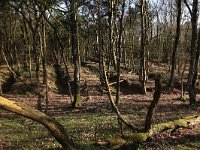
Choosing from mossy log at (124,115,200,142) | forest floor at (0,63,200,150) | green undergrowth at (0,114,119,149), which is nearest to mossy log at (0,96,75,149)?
green undergrowth at (0,114,119,149)

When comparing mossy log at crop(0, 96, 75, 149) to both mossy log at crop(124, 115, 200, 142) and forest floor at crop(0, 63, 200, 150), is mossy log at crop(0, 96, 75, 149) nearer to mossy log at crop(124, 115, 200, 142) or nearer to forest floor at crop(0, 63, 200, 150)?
forest floor at crop(0, 63, 200, 150)

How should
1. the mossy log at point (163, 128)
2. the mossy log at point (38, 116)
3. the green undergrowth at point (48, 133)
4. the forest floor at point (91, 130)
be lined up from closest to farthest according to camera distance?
1. the mossy log at point (38, 116)
2. the mossy log at point (163, 128)
3. the green undergrowth at point (48, 133)
4. the forest floor at point (91, 130)

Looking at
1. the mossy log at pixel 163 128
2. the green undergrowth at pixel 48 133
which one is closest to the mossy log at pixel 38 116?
the green undergrowth at pixel 48 133

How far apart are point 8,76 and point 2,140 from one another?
1470 inches

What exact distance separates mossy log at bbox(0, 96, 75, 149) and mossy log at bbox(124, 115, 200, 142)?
3.27m

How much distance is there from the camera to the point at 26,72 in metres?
52.6

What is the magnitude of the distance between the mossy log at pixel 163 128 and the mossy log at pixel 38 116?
10.7 feet

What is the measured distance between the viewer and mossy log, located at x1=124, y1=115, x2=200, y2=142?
46.4ft

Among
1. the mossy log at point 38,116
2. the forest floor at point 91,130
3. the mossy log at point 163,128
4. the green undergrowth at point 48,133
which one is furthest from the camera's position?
the forest floor at point 91,130

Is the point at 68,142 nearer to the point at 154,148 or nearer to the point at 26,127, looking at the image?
the point at 154,148

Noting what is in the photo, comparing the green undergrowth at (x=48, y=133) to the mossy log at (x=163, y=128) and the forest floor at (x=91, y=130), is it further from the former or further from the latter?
the mossy log at (x=163, y=128)

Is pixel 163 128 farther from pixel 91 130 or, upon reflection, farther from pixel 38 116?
pixel 38 116

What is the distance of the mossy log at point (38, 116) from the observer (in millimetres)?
9688

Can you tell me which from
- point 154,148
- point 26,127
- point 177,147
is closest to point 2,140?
point 26,127
